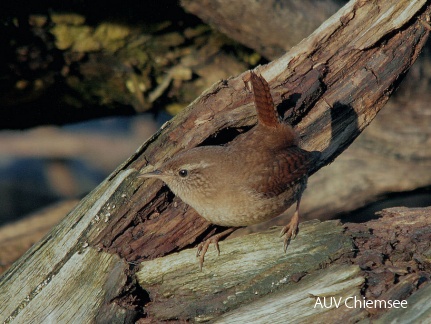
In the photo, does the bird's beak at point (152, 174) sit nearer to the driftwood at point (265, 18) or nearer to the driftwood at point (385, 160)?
the driftwood at point (265, 18)

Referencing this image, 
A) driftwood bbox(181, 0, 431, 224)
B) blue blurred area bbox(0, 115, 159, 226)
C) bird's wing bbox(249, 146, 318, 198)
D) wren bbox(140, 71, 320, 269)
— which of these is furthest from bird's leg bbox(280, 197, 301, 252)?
blue blurred area bbox(0, 115, 159, 226)

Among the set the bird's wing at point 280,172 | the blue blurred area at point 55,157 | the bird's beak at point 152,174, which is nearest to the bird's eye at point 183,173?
the bird's beak at point 152,174

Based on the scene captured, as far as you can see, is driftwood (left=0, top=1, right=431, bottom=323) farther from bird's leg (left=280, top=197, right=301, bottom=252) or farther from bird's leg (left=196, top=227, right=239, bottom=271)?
bird's leg (left=280, top=197, right=301, bottom=252)

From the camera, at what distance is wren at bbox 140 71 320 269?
11.3ft

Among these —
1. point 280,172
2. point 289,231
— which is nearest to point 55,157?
point 280,172

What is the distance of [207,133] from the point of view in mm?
3621

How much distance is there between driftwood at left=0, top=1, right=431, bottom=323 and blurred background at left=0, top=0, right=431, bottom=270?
147 cm

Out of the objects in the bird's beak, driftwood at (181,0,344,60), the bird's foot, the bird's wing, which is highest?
driftwood at (181,0,344,60)

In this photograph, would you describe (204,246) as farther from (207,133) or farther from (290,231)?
(207,133)

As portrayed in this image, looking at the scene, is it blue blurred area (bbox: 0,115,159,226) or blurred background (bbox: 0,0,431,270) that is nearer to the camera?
blurred background (bbox: 0,0,431,270)

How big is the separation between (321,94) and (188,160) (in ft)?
2.91

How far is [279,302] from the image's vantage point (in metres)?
3.16

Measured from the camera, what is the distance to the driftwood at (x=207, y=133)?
3.55m

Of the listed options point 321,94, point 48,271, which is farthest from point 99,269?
point 321,94
